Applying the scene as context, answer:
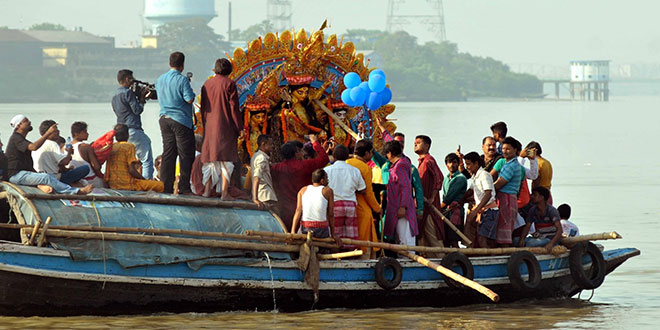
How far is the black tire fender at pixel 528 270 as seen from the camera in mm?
13891

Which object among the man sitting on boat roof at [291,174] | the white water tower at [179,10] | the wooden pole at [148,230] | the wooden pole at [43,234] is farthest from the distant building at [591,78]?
the wooden pole at [43,234]

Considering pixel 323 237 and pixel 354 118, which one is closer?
pixel 323 237

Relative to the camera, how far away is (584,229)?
76.3 ft

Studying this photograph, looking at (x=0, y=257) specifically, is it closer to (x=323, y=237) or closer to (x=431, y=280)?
(x=323, y=237)

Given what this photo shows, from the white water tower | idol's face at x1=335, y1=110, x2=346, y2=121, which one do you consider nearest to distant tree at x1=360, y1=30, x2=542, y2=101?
the white water tower

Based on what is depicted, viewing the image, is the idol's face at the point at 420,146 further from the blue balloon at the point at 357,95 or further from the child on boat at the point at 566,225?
the child on boat at the point at 566,225

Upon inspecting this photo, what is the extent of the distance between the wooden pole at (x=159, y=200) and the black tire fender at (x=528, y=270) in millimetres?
2937

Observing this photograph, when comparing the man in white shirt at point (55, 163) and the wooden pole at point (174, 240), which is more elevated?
the man in white shirt at point (55, 163)

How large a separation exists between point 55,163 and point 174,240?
1.79m

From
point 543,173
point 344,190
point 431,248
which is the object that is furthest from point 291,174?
point 543,173

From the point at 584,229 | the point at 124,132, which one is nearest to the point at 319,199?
the point at 124,132

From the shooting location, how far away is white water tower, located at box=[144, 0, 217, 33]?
560 feet

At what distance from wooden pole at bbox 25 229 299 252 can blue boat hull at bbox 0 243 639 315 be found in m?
0.17

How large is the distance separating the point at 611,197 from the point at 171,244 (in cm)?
1953
